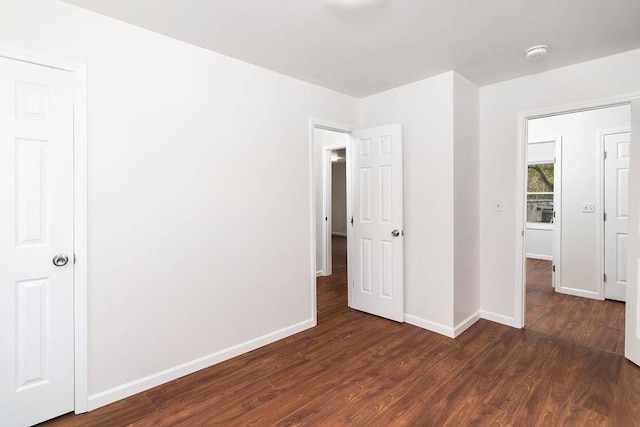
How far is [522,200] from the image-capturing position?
3215 millimetres

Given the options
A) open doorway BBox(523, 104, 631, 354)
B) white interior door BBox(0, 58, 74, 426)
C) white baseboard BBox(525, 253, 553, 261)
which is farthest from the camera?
white baseboard BBox(525, 253, 553, 261)

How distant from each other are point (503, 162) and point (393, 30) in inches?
74.2

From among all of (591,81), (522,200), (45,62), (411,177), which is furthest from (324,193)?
(45,62)

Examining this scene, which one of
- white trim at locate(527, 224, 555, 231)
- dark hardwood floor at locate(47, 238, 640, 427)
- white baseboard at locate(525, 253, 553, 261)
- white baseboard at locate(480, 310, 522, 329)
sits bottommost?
dark hardwood floor at locate(47, 238, 640, 427)

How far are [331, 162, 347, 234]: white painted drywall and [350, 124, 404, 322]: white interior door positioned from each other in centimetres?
735

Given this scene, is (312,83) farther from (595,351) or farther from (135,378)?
(595,351)

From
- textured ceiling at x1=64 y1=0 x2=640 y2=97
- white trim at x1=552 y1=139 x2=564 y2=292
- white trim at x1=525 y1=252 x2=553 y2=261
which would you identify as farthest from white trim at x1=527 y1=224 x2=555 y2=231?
textured ceiling at x1=64 y1=0 x2=640 y2=97

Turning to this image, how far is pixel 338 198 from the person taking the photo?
37.8ft

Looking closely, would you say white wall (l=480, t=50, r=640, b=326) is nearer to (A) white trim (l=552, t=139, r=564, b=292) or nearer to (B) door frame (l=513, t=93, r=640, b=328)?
(B) door frame (l=513, t=93, r=640, b=328)

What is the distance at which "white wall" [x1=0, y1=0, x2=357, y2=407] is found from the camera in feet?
6.73

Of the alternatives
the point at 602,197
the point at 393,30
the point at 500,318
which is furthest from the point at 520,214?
the point at 393,30

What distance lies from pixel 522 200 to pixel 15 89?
159 inches

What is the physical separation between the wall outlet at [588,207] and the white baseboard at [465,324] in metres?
2.15

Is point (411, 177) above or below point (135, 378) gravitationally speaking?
above
